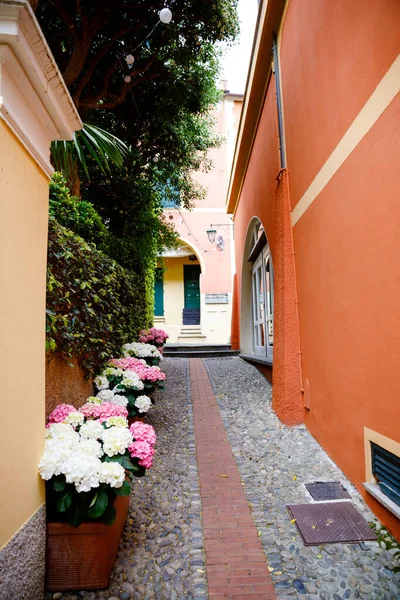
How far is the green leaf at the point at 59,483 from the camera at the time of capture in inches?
71.0

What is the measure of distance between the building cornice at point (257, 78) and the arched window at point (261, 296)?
1.76m

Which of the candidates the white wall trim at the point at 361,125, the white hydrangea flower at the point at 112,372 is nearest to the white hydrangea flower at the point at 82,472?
the white hydrangea flower at the point at 112,372

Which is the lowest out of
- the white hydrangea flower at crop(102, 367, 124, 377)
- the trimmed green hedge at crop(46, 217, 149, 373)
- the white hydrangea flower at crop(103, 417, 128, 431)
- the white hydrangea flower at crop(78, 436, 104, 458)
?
the white hydrangea flower at crop(78, 436, 104, 458)

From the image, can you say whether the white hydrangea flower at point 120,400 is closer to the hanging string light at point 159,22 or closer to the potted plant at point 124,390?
the potted plant at point 124,390

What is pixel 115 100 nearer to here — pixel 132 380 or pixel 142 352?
pixel 142 352

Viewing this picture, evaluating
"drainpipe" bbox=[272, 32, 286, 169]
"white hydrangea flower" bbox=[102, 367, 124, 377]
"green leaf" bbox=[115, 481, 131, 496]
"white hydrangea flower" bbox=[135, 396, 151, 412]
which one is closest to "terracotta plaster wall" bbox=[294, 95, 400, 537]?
"drainpipe" bbox=[272, 32, 286, 169]

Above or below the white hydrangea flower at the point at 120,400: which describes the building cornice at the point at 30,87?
above

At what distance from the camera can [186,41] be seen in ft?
19.9

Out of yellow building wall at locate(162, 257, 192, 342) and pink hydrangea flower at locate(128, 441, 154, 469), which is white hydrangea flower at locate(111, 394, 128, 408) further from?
yellow building wall at locate(162, 257, 192, 342)

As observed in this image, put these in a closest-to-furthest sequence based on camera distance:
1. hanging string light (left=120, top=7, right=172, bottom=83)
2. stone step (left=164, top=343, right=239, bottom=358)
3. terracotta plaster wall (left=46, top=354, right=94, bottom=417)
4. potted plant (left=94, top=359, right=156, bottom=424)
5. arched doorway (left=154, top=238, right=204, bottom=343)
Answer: terracotta plaster wall (left=46, top=354, right=94, bottom=417) → potted plant (left=94, top=359, right=156, bottom=424) → hanging string light (left=120, top=7, right=172, bottom=83) → stone step (left=164, top=343, right=239, bottom=358) → arched doorway (left=154, top=238, right=204, bottom=343)

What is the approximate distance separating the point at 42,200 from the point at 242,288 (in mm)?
7929

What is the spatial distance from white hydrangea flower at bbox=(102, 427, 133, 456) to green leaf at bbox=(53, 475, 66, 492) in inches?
9.6

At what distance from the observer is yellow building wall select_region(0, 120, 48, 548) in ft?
5.02

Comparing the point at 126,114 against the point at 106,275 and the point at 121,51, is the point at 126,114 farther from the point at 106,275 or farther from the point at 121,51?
the point at 106,275
